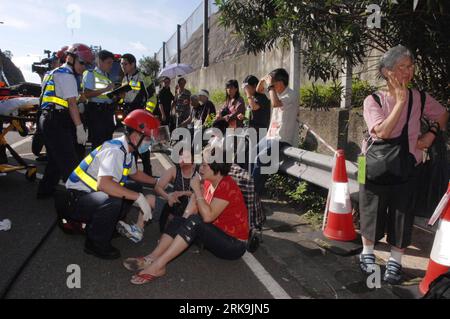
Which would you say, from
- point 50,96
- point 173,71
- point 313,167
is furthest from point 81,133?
point 173,71

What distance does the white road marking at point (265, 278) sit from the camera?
10.2 feet

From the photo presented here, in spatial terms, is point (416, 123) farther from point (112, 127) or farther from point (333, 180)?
point (112, 127)

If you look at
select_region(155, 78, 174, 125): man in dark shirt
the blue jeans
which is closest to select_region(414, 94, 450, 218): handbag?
the blue jeans

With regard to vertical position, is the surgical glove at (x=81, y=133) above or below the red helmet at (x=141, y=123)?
below

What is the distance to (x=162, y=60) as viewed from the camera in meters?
29.4

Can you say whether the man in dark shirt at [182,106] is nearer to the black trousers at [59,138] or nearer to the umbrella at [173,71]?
the umbrella at [173,71]

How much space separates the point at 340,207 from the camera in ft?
13.4

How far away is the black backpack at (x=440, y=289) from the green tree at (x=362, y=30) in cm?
205

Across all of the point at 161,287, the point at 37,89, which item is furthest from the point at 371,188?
the point at 37,89

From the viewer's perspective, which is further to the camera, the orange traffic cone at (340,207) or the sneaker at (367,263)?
the orange traffic cone at (340,207)

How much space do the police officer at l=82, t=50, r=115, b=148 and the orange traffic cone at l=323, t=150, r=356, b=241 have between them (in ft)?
11.3

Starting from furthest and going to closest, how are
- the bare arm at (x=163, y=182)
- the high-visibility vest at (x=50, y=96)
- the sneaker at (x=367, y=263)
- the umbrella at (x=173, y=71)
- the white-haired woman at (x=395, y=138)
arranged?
the umbrella at (x=173, y=71) → the high-visibility vest at (x=50, y=96) → the bare arm at (x=163, y=182) → the sneaker at (x=367, y=263) → the white-haired woman at (x=395, y=138)

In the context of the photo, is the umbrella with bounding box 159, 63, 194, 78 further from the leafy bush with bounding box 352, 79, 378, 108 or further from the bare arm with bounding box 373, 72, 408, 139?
the bare arm with bounding box 373, 72, 408, 139

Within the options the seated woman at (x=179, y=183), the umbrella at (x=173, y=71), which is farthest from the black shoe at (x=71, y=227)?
the umbrella at (x=173, y=71)
